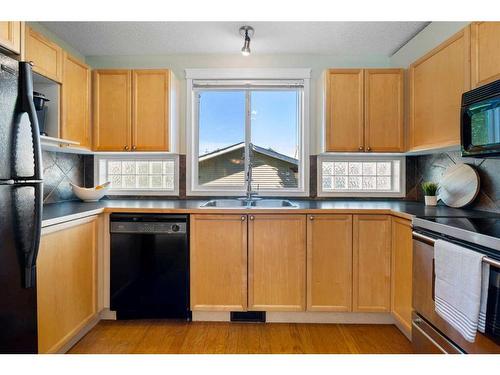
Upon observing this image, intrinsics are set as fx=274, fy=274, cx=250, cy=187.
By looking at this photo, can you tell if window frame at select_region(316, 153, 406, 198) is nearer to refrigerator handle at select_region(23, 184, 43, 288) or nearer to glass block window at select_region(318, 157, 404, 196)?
glass block window at select_region(318, 157, 404, 196)

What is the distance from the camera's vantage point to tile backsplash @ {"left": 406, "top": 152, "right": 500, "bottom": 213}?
6.20ft

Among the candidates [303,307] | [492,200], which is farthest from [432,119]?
[303,307]

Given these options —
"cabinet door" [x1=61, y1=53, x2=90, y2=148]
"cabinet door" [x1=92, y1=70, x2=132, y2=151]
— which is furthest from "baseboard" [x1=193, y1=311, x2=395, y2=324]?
"cabinet door" [x1=61, y1=53, x2=90, y2=148]

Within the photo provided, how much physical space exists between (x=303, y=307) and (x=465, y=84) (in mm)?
1899

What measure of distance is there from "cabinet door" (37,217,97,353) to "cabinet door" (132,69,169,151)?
0.88 meters

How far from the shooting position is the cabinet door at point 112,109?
2.54 metres

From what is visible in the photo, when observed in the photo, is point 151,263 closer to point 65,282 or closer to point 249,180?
point 65,282

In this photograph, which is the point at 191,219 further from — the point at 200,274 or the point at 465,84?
the point at 465,84

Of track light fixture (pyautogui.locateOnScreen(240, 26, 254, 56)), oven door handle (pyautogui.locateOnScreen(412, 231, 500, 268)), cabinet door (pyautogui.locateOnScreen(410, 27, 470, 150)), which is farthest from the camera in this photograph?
track light fixture (pyautogui.locateOnScreen(240, 26, 254, 56))

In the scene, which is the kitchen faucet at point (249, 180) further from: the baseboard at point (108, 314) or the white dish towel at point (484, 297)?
the white dish towel at point (484, 297)

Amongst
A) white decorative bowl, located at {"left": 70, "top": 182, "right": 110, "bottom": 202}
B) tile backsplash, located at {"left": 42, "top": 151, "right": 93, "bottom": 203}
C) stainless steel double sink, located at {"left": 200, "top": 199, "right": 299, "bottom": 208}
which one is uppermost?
tile backsplash, located at {"left": 42, "top": 151, "right": 93, "bottom": 203}
